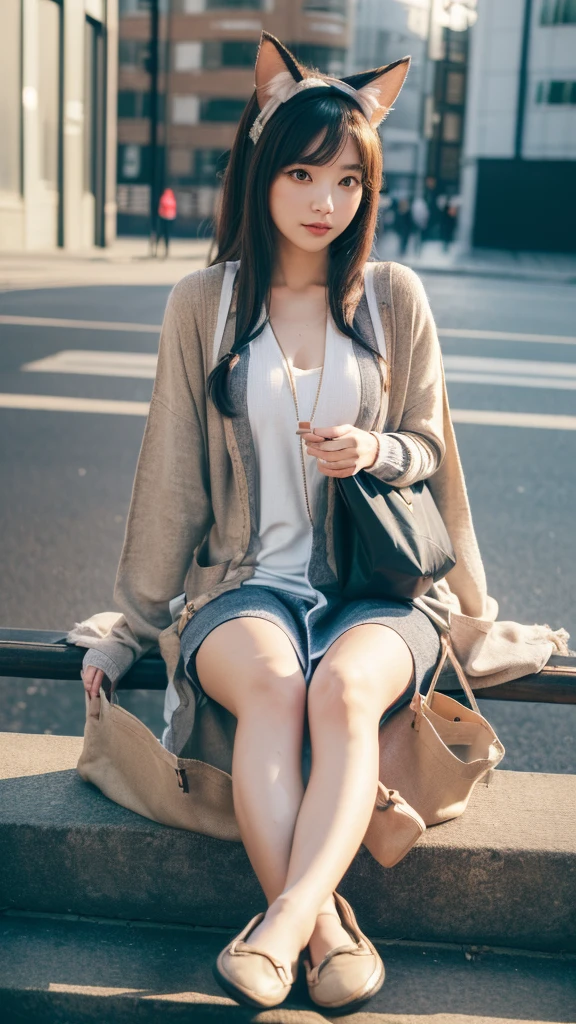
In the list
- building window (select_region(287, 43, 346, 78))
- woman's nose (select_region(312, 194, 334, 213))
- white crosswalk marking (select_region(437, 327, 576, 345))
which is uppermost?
building window (select_region(287, 43, 346, 78))

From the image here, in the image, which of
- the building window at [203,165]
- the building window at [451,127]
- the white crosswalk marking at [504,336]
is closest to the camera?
the white crosswalk marking at [504,336]

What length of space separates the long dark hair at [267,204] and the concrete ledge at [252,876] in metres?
0.91

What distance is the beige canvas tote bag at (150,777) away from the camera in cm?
218

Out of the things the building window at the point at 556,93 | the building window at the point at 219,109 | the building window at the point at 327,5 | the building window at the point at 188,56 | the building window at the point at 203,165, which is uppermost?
the building window at the point at 327,5

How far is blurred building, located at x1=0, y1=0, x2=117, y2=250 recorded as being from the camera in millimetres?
21453

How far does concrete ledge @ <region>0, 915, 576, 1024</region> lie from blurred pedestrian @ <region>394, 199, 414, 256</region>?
1115 inches

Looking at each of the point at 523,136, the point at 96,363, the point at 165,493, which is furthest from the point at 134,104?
the point at 165,493

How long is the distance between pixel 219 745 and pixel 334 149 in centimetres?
126

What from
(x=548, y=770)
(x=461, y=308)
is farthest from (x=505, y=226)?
(x=548, y=770)

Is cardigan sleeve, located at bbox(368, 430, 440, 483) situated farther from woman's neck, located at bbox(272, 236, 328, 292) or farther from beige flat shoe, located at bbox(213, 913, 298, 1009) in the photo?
beige flat shoe, located at bbox(213, 913, 298, 1009)

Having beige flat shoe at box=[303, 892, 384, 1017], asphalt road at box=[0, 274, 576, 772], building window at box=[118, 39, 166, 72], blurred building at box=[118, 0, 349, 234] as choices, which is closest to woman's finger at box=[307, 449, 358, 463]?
beige flat shoe at box=[303, 892, 384, 1017]

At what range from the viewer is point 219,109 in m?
58.6

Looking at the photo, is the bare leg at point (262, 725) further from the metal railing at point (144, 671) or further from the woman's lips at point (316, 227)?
the woman's lips at point (316, 227)

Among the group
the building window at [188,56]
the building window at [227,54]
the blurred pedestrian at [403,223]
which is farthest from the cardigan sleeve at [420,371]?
the building window at [188,56]
